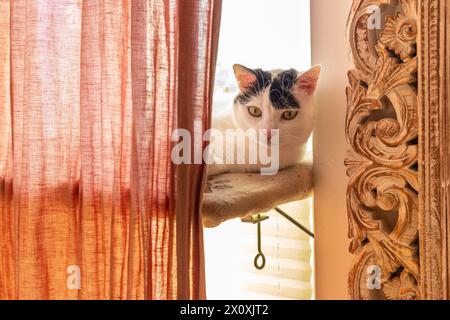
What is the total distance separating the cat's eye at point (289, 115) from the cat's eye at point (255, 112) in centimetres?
5

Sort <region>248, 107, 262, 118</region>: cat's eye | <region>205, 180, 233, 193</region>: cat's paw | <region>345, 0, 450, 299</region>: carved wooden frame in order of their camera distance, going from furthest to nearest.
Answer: <region>248, 107, 262, 118</region>: cat's eye < <region>205, 180, 233, 193</region>: cat's paw < <region>345, 0, 450, 299</region>: carved wooden frame

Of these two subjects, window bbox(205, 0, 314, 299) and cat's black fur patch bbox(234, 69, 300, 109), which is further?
window bbox(205, 0, 314, 299)

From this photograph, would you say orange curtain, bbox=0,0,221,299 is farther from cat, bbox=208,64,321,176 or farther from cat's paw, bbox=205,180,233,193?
Result: cat, bbox=208,64,321,176

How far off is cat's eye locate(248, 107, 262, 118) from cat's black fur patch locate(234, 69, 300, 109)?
2 cm

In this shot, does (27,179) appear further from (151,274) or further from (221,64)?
(221,64)

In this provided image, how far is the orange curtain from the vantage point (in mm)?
765

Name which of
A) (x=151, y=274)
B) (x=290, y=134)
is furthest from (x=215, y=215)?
(x=290, y=134)

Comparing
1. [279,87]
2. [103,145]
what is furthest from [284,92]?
[103,145]

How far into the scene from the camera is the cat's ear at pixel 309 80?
92 cm

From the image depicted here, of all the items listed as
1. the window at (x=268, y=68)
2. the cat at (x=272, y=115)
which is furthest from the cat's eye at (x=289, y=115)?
the window at (x=268, y=68)

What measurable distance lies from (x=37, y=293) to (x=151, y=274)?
0.24m

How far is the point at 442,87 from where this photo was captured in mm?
699

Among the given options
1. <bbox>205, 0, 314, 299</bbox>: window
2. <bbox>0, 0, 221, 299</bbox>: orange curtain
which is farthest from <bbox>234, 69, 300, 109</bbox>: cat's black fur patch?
<bbox>0, 0, 221, 299</bbox>: orange curtain

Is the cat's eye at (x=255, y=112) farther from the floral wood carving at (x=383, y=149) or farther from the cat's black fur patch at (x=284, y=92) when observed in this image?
the floral wood carving at (x=383, y=149)
